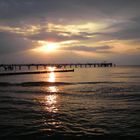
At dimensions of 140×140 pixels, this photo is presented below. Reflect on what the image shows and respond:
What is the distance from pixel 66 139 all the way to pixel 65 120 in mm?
3104

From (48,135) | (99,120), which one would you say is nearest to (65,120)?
(99,120)

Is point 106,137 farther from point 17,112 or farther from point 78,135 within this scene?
point 17,112

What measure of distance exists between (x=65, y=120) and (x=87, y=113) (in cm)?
220

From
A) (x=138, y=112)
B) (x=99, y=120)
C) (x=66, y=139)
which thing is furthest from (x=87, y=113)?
(x=66, y=139)

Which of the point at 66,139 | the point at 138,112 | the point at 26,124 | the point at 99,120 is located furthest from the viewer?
the point at 138,112

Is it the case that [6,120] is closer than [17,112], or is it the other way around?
[6,120]

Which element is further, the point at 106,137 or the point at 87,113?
the point at 87,113

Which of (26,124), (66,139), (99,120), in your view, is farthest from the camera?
(99,120)

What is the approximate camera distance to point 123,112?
46.2ft

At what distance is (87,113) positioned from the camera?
13953 mm

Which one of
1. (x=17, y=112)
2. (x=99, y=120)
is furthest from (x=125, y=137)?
(x=17, y=112)

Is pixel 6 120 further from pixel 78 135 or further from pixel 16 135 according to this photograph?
pixel 78 135

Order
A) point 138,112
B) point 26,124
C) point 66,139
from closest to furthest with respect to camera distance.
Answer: point 66,139 → point 26,124 → point 138,112

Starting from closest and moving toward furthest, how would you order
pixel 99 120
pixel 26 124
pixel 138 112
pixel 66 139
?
pixel 66 139, pixel 26 124, pixel 99 120, pixel 138 112
